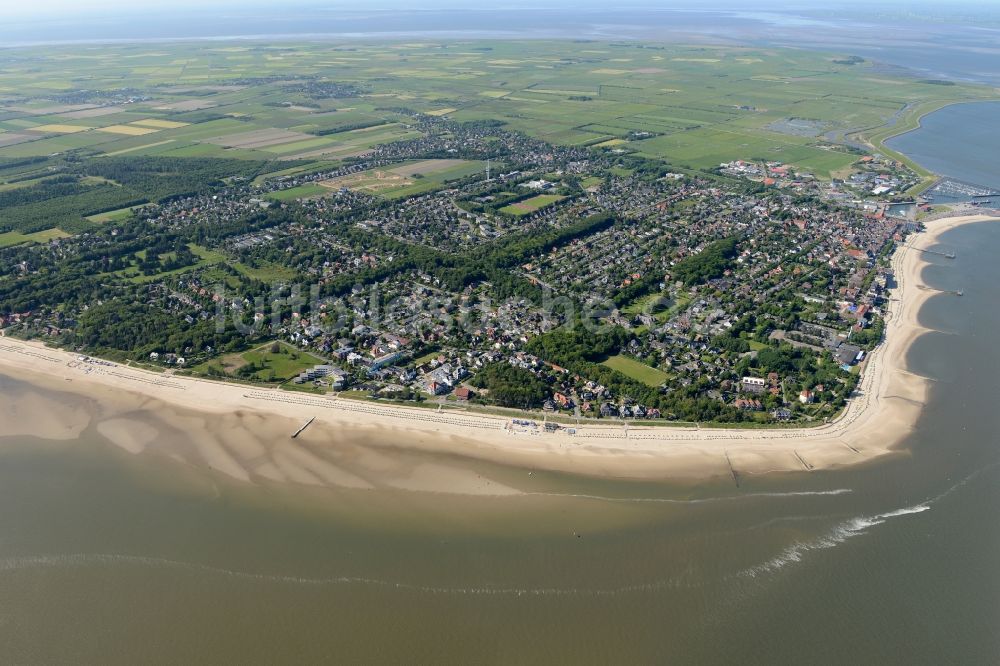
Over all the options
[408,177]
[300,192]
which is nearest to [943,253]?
[408,177]

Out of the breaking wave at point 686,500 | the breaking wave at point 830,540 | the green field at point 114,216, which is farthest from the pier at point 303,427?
the green field at point 114,216

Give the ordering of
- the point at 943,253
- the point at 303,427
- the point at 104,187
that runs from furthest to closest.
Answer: the point at 104,187, the point at 943,253, the point at 303,427

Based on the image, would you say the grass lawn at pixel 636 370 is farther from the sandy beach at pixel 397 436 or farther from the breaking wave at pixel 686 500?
the breaking wave at pixel 686 500

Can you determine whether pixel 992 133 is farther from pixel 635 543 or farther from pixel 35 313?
pixel 35 313

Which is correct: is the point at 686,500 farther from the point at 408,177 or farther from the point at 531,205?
the point at 408,177

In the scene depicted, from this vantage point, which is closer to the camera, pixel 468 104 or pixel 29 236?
pixel 29 236
